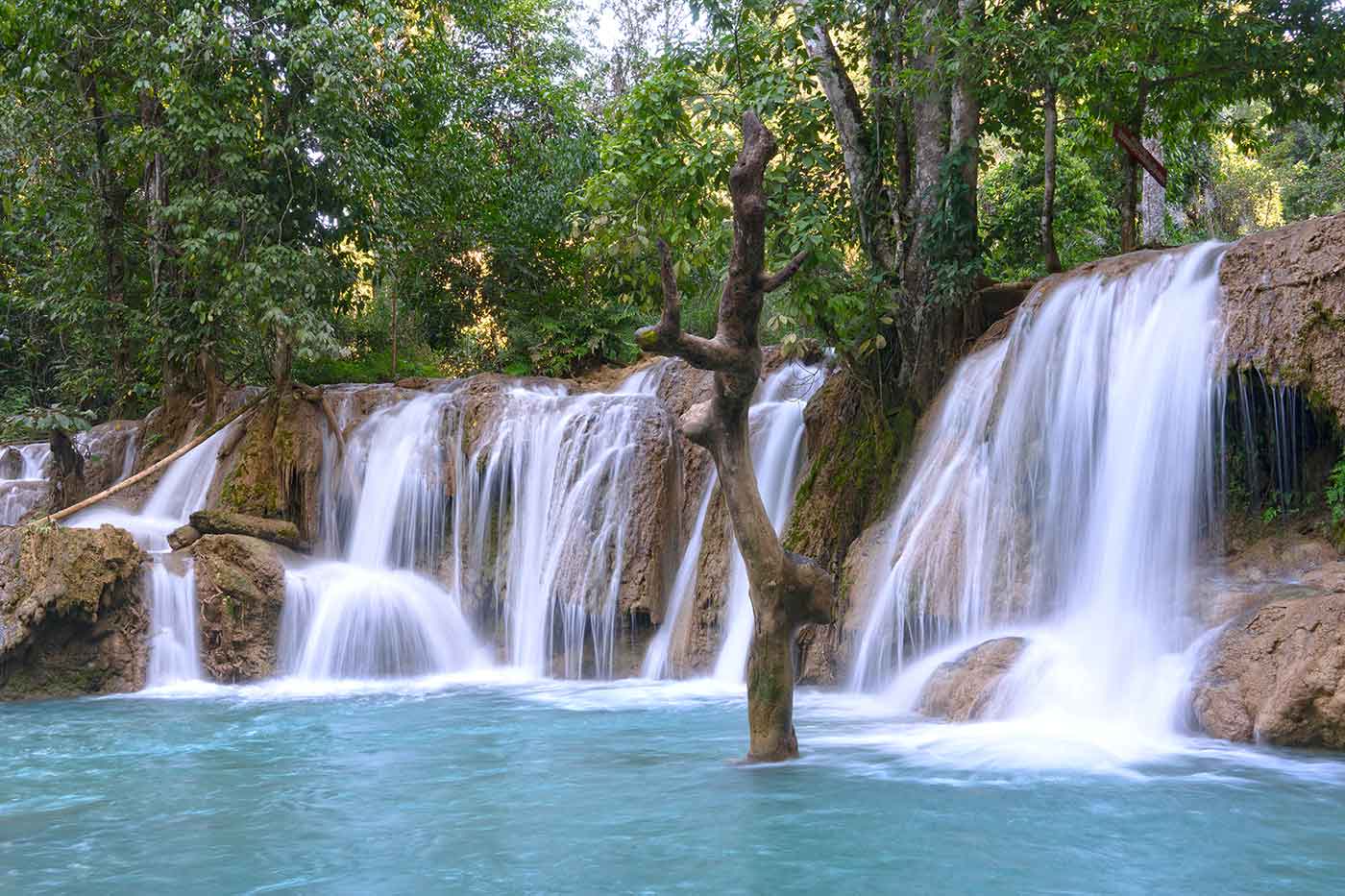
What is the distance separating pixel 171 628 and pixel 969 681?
8439 mm

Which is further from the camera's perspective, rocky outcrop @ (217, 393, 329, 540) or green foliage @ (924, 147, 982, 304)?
rocky outcrop @ (217, 393, 329, 540)

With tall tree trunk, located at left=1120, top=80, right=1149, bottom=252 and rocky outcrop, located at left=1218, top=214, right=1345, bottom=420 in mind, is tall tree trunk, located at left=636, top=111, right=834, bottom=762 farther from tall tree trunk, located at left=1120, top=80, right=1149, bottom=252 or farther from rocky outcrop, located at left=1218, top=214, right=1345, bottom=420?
tall tree trunk, located at left=1120, top=80, right=1149, bottom=252

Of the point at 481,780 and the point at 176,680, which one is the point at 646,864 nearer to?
the point at 481,780

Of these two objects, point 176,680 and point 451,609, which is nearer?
point 176,680

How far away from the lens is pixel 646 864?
535 cm

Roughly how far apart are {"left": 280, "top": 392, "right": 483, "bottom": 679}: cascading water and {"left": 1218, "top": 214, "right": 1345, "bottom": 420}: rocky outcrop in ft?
29.1

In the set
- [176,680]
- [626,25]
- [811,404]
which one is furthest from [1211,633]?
[626,25]

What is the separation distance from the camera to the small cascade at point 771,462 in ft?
40.0

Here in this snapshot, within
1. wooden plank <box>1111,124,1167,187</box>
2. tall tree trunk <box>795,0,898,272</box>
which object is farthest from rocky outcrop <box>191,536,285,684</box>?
wooden plank <box>1111,124,1167,187</box>

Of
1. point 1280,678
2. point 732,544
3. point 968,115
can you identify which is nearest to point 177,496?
point 732,544

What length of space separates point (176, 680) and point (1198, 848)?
10390 mm

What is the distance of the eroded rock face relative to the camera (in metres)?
7.01

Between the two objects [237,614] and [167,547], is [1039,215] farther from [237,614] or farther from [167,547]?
[167,547]

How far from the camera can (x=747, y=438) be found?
6.25 m
